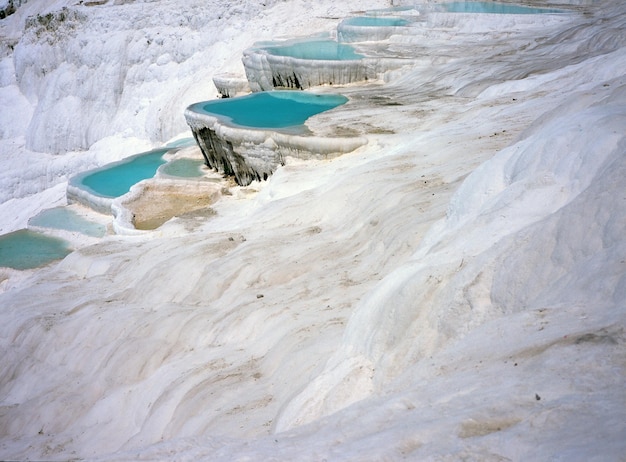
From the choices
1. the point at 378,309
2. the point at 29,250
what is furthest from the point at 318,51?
the point at 378,309

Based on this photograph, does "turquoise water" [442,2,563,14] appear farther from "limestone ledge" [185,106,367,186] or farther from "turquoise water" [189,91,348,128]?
"limestone ledge" [185,106,367,186]

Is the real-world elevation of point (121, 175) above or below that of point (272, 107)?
below

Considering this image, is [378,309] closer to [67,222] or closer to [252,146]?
[252,146]

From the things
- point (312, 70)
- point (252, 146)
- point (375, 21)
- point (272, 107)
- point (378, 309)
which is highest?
point (375, 21)

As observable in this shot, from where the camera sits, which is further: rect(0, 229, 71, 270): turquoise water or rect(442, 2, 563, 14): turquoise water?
rect(442, 2, 563, 14): turquoise water

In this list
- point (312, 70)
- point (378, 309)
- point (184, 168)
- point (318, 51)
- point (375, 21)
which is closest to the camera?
point (378, 309)

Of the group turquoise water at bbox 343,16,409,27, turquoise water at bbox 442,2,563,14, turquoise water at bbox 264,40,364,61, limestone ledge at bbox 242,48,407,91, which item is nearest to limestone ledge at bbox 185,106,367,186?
limestone ledge at bbox 242,48,407,91
